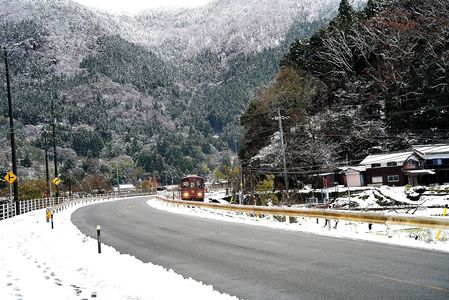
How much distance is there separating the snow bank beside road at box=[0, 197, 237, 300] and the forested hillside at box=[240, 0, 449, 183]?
172 ft

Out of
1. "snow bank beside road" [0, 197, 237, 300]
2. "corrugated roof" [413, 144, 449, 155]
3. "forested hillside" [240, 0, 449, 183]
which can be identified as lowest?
"snow bank beside road" [0, 197, 237, 300]

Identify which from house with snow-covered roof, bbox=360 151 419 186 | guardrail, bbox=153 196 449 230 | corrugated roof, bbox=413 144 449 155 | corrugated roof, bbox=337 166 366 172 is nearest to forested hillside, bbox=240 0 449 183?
corrugated roof, bbox=413 144 449 155

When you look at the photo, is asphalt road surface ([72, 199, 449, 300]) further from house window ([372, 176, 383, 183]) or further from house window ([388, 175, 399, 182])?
house window ([372, 176, 383, 183])

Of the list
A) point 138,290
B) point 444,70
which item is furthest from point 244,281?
point 444,70

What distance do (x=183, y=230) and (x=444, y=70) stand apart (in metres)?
44.5

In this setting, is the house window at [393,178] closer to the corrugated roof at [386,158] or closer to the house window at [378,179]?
the house window at [378,179]

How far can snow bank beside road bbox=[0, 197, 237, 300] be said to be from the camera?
973cm

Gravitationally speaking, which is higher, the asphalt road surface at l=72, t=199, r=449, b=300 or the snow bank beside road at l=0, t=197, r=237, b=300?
the snow bank beside road at l=0, t=197, r=237, b=300

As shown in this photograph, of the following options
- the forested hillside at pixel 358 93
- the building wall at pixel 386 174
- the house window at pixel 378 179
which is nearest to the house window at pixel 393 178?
the building wall at pixel 386 174

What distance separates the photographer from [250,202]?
64875 mm

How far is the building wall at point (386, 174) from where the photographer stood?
67.9m

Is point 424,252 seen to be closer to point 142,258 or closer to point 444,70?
point 142,258

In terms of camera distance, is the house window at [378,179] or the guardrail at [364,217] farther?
the house window at [378,179]

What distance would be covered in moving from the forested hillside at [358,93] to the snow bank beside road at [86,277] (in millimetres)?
52532
